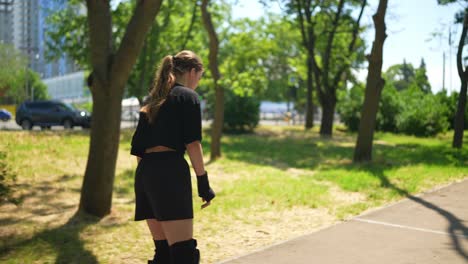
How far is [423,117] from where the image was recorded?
27719 mm

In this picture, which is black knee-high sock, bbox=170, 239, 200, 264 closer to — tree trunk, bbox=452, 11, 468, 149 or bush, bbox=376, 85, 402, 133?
tree trunk, bbox=452, 11, 468, 149

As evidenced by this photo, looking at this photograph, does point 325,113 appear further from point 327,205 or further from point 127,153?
point 327,205

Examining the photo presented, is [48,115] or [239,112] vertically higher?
[239,112]

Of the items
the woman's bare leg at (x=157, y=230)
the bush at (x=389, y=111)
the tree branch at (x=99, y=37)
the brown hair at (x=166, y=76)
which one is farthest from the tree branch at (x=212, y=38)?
the bush at (x=389, y=111)

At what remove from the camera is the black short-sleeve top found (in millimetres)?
3262

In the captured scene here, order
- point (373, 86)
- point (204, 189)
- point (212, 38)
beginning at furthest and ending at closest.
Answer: point (212, 38) < point (373, 86) < point (204, 189)

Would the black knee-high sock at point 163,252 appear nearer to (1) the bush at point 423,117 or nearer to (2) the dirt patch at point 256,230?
(2) the dirt patch at point 256,230

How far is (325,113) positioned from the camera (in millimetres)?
26859

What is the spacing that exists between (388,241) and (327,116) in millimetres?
21592

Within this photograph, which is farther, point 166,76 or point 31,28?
point 31,28

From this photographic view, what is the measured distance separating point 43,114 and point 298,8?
50.8ft

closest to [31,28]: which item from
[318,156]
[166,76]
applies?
[318,156]

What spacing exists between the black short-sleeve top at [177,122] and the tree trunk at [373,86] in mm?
10643

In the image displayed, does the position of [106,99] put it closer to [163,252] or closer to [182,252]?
[163,252]
